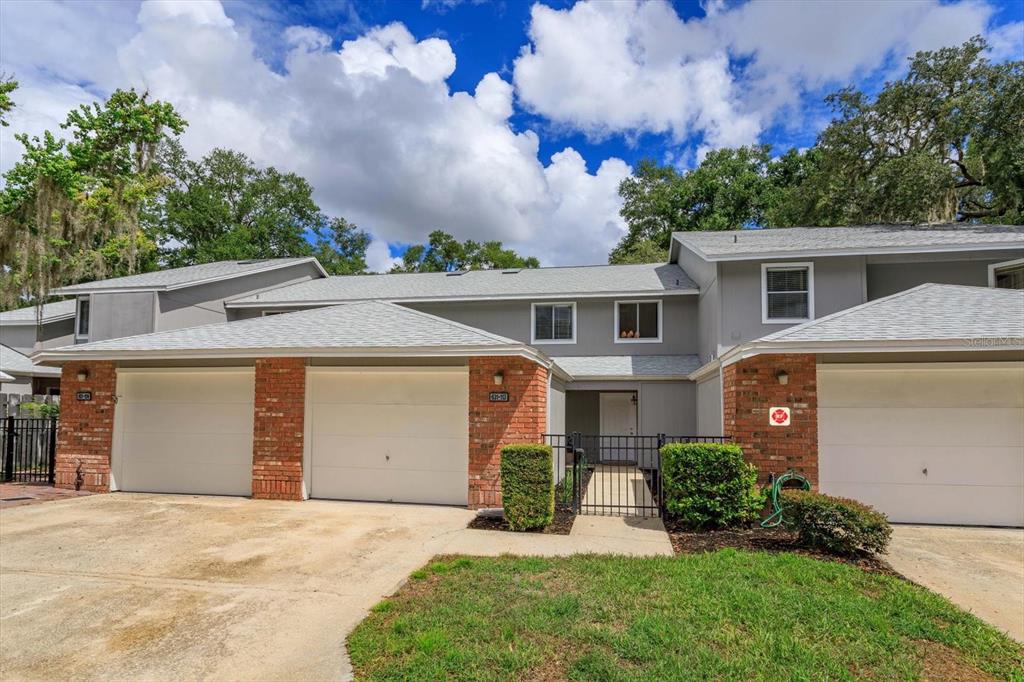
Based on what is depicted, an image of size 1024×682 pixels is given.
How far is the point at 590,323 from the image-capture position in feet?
53.7

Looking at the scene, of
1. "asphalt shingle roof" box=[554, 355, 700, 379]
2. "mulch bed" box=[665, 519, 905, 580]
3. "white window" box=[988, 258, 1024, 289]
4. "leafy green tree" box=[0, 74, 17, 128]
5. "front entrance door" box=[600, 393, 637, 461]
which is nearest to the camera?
"mulch bed" box=[665, 519, 905, 580]

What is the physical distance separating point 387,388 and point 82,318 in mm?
15319

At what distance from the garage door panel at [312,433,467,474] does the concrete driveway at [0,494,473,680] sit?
2.69 feet

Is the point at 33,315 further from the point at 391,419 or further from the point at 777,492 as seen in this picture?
the point at 777,492

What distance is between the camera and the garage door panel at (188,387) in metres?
10.1

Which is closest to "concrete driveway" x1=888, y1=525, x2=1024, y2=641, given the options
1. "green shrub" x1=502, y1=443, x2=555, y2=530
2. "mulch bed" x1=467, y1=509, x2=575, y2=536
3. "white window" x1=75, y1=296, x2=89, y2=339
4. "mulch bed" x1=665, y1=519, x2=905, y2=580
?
"mulch bed" x1=665, y1=519, x2=905, y2=580

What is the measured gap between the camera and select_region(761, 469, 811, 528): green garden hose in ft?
25.2

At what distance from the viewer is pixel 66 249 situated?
15.5 m

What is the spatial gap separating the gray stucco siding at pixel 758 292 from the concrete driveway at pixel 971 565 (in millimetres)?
5674

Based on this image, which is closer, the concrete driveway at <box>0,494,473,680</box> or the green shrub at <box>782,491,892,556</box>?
the concrete driveway at <box>0,494,473,680</box>

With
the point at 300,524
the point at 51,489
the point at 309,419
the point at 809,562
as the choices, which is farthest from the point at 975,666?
the point at 51,489

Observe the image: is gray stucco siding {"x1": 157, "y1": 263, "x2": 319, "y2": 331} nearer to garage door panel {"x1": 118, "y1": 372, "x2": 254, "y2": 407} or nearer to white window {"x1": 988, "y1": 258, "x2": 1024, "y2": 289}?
garage door panel {"x1": 118, "y1": 372, "x2": 254, "y2": 407}

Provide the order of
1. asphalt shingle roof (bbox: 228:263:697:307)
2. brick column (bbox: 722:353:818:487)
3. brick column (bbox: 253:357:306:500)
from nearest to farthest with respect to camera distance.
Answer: brick column (bbox: 722:353:818:487)
brick column (bbox: 253:357:306:500)
asphalt shingle roof (bbox: 228:263:697:307)

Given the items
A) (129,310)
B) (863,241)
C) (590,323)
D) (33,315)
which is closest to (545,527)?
(590,323)
